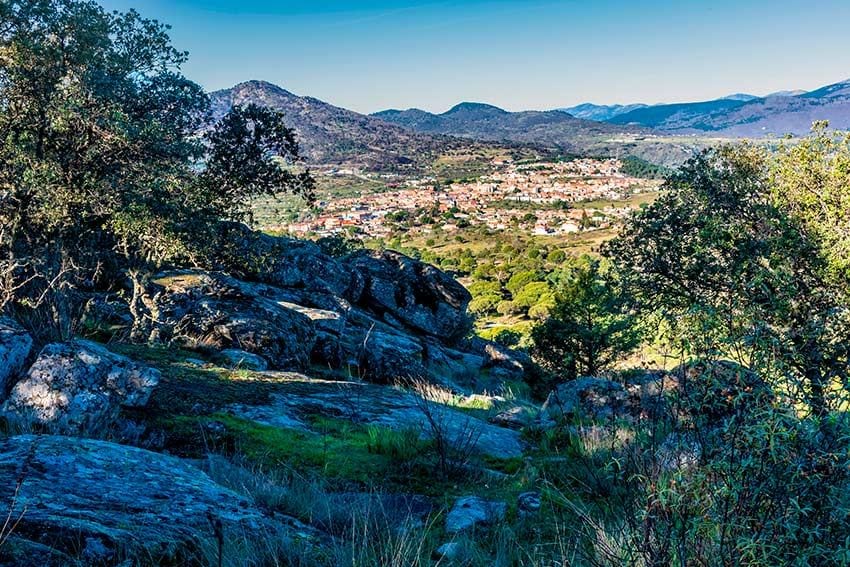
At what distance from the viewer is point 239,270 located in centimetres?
1792

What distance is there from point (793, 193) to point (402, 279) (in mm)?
14452

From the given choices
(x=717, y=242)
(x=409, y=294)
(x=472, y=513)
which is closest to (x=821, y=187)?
(x=717, y=242)

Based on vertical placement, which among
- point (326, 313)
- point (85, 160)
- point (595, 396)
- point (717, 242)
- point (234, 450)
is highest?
point (85, 160)

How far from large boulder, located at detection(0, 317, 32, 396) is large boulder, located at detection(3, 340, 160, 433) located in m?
0.35

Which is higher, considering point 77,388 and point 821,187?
point 821,187

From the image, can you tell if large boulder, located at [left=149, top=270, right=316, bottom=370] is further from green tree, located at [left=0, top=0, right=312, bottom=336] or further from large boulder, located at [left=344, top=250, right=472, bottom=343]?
large boulder, located at [left=344, top=250, right=472, bottom=343]

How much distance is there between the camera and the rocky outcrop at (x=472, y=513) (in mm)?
4359

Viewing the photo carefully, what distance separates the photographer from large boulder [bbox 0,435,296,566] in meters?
2.69

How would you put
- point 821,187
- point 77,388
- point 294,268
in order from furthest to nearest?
point 294,268 → point 821,187 → point 77,388

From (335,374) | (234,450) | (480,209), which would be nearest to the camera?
(234,450)

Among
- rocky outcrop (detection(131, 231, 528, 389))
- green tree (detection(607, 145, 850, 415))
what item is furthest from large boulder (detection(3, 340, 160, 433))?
green tree (detection(607, 145, 850, 415))

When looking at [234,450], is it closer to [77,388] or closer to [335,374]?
[77,388]

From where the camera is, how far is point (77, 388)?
5684 millimetres

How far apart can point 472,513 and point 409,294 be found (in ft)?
64.0
